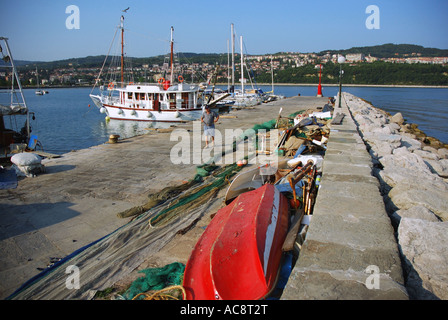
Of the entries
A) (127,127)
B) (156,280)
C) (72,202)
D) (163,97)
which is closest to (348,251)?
(156,280)

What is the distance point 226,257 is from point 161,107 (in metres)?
27.1

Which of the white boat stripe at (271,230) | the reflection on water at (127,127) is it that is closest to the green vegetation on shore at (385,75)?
the reflection on water at (127,127)

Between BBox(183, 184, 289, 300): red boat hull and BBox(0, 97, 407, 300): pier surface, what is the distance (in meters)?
0.44

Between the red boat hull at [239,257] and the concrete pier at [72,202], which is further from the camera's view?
the concrete pier at [72,202]

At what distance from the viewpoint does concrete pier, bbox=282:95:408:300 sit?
7.66 ft

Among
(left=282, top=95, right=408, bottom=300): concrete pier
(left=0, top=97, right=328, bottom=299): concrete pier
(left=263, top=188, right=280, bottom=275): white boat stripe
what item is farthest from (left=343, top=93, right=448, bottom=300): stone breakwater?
(left=0, top=97, right=328, bottom=299): concrete pier

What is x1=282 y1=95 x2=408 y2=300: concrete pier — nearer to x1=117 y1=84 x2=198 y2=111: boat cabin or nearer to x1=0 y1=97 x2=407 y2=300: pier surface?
x1=0 y1=97 x2=407 y2=300: pier surface

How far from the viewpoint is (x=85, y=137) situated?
27.5 meters

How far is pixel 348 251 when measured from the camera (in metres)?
2.85

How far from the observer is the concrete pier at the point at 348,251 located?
2336 mm

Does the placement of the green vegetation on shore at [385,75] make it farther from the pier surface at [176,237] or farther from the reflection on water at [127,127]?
the pier surface at [176,237]

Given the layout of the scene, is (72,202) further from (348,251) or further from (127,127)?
(127,127)

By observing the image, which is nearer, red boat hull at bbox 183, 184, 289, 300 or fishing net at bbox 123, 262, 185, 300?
red boat hull at bbox 183, 184, 289, 300

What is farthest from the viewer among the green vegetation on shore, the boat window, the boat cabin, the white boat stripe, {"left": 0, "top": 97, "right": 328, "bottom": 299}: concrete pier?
the green vegetation on shore
